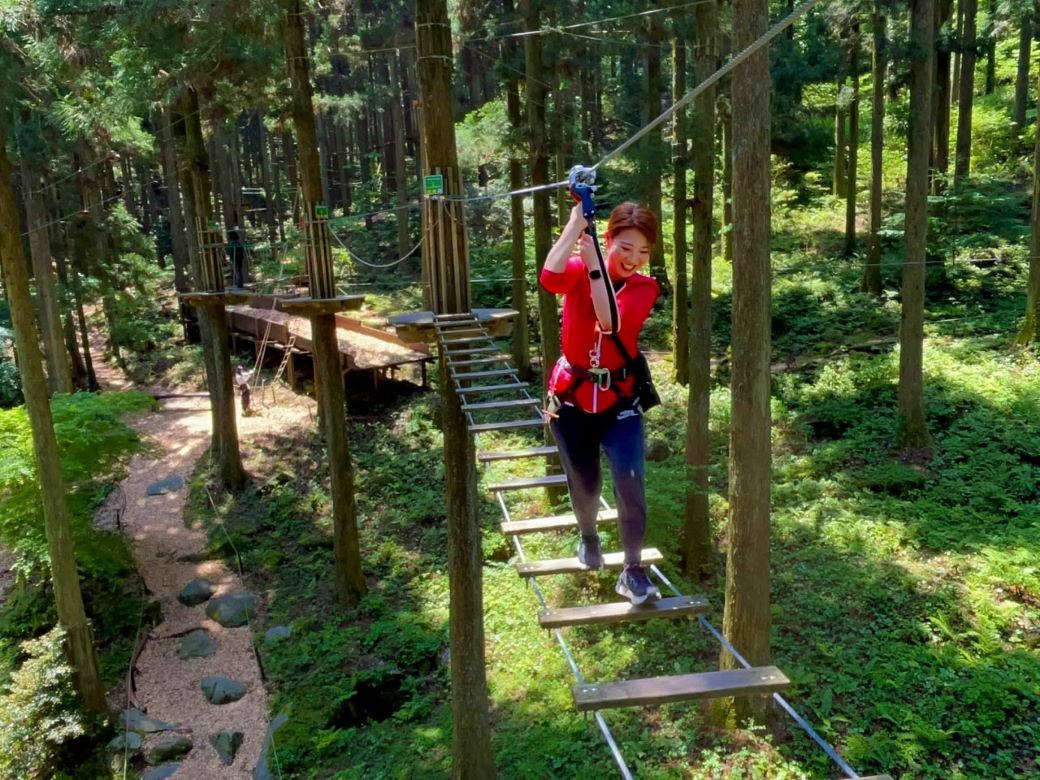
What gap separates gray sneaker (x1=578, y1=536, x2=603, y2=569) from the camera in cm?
349

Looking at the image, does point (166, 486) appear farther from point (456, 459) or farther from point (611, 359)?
point (611, 359)

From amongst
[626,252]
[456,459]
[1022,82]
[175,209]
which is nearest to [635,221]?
[626,252]

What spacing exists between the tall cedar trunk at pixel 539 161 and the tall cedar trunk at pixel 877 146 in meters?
5.80

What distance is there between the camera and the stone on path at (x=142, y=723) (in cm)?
899

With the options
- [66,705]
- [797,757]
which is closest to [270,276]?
[66,705]

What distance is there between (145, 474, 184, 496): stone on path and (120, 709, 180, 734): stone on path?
640cm

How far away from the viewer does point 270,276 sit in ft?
86.7

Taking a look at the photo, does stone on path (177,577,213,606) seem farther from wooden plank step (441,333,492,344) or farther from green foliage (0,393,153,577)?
wooden plank step (441,333,492,344)

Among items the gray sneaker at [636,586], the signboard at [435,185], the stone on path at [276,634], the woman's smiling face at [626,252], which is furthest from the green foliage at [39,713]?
the woman's smiling face at [626,252]

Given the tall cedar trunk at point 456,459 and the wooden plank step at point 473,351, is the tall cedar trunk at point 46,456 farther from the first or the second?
the wooden plank step at point 473,351

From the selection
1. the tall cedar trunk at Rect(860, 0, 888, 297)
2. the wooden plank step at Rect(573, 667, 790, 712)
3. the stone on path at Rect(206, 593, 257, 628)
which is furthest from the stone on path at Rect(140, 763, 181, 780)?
the tall cedar trunk at Rect(860, 0, 888, 297)

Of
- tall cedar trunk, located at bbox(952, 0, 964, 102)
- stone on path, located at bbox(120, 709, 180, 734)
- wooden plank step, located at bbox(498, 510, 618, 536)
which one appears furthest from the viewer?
tall cedar trunk, located at bbox(952, 0, 964, 102)

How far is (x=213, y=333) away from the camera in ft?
45.3

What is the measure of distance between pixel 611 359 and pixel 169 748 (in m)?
8.19
